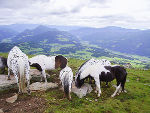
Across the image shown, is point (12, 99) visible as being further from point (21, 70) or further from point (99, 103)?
point (99, 103)

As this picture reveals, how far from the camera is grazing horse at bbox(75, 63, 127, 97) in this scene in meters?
14.3

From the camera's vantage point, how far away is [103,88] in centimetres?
1650

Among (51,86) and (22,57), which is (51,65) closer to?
(51,86)

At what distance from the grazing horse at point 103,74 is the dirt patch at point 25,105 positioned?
489 cm

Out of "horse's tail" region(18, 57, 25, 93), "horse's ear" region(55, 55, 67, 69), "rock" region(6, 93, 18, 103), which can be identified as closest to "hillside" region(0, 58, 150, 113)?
"rock" region(6, 93, 18, 103)

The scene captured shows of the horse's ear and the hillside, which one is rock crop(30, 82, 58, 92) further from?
the horse's ear

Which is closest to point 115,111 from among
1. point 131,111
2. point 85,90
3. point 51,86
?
point 131,111

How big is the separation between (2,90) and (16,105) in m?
3.69

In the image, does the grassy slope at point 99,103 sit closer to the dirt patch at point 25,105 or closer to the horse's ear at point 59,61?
the dirt patch at point 25,105

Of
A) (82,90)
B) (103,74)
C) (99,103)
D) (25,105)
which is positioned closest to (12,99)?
(25,105)

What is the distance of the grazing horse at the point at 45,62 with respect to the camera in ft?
53.7

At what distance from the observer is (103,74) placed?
47.1 feet

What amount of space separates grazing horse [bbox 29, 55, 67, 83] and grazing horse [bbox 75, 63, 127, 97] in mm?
4194

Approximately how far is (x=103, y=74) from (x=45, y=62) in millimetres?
7546
